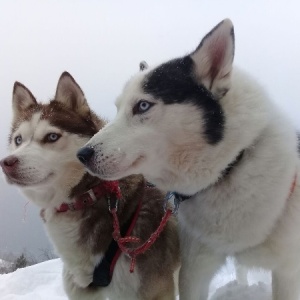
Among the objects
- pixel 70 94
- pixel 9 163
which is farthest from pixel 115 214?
pixel 70 94

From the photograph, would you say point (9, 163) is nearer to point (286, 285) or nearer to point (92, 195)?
point (92, 195)

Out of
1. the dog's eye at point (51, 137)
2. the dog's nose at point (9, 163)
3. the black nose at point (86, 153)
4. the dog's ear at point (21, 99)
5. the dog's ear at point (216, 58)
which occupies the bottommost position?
the dog's nose at point (9, 163)

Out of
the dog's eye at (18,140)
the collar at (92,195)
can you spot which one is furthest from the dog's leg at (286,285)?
the dog's eye at (18,140)

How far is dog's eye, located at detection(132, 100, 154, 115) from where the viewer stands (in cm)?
199

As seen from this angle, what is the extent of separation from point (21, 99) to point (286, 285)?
2.23 meters

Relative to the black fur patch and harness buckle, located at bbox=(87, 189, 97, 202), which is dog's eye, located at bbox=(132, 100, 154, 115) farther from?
harness buckle, located at bbox=(87, 189, 97, 202)

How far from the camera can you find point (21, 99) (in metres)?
3.00

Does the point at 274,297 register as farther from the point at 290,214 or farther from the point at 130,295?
the point at 130,295

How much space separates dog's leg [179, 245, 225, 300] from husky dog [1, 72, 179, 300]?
139 millimetres

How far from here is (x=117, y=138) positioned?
1913mm

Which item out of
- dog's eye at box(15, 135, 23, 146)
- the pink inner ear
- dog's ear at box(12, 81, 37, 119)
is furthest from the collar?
the pink inner ear

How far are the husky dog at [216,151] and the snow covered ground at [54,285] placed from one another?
2.75 feet

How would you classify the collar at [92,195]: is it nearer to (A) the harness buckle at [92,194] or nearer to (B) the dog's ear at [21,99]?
(A) the harness buckle at [92,194]

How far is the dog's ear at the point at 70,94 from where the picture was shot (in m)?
2.80
